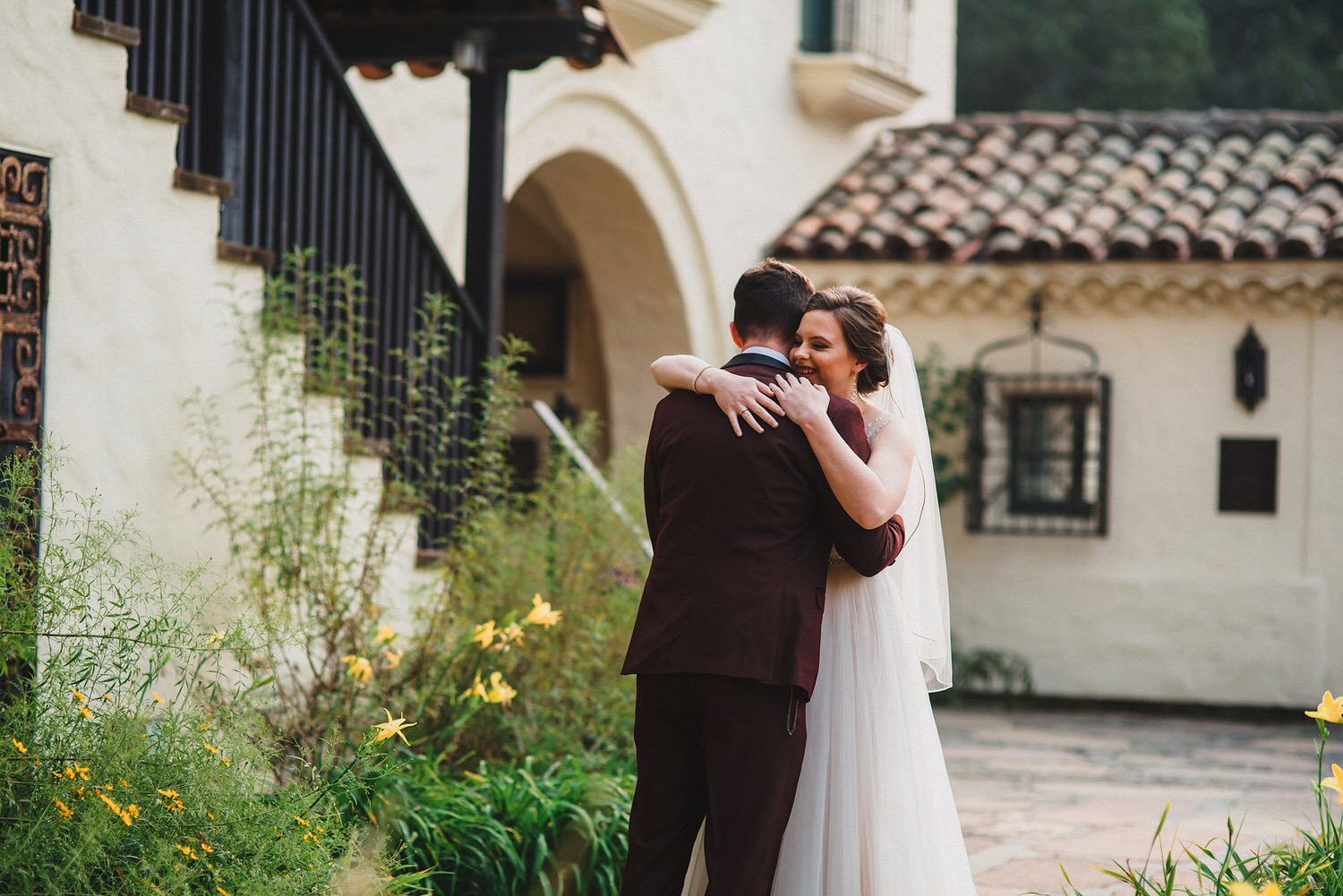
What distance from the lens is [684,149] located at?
1019 cm

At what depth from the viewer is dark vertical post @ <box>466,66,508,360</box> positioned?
21.7 ft

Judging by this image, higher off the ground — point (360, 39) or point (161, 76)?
point (360, 39)

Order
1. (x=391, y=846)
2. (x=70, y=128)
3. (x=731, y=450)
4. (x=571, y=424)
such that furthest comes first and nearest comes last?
(x=571, y=424), (x=70, y=128), (x=391, y=846), (x=731, y=450)

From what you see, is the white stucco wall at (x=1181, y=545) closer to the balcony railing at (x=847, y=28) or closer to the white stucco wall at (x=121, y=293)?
the balcony railing at (x=847, y=28)

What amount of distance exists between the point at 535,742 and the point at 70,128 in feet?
8.85

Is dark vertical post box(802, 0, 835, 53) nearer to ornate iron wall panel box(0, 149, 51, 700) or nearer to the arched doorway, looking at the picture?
the arched doorway

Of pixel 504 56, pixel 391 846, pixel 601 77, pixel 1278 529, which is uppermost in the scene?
pixel 601 77

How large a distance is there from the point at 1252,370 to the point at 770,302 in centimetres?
734

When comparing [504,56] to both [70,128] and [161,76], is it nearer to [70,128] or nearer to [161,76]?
[161,76]

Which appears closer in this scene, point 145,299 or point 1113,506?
point 145,299

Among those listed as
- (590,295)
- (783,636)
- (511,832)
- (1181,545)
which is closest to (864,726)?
(783,636)

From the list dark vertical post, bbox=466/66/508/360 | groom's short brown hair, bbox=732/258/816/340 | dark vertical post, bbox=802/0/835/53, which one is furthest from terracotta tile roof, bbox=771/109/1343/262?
groom's short brown hair, bbox=732/258/816/340

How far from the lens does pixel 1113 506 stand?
34.1 feet

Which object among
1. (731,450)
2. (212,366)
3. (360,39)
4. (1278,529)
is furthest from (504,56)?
(1278,529)
